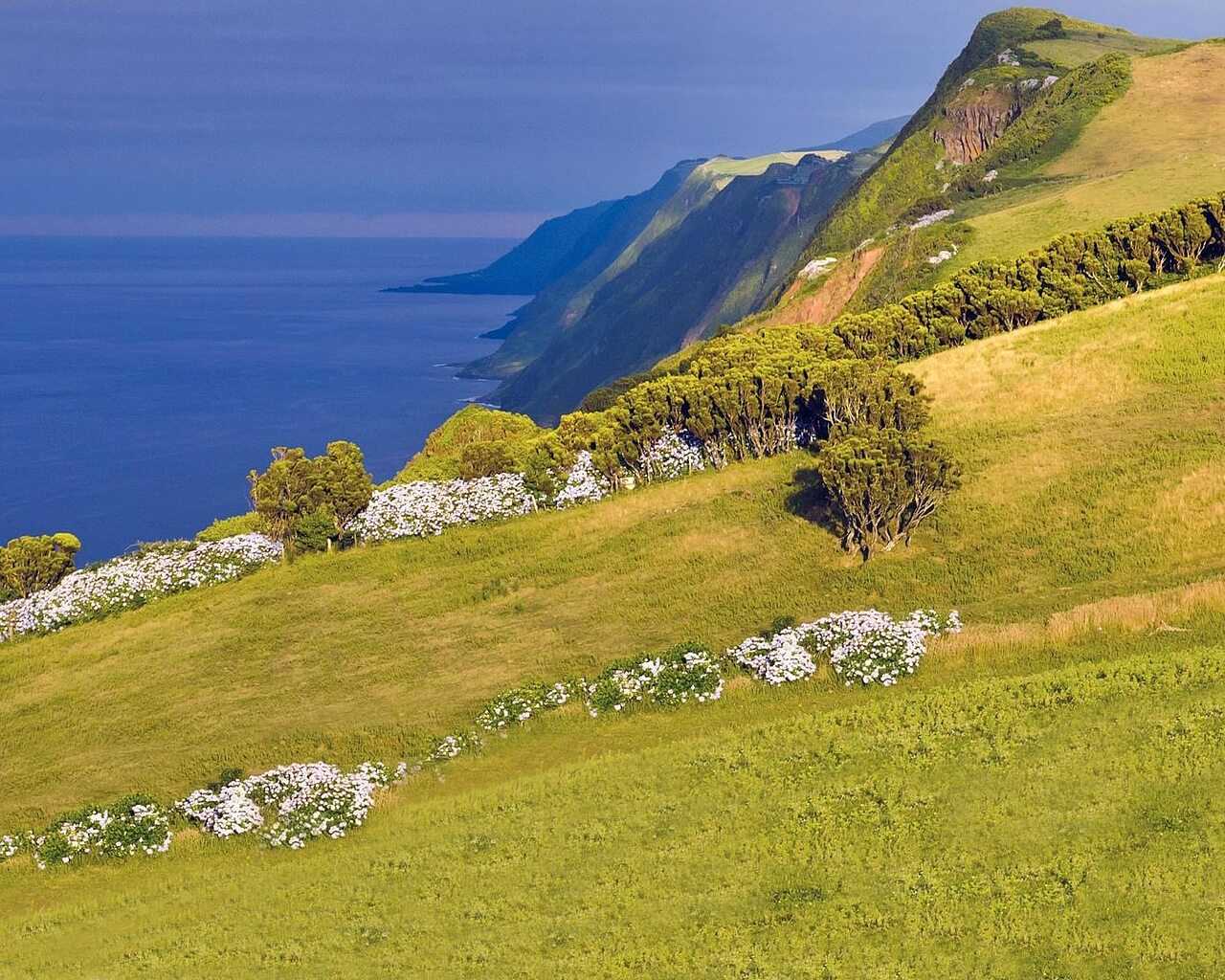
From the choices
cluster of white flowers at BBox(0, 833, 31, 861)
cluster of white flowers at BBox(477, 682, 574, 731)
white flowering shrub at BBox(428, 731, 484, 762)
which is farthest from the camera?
cluster of white flowers at BBox(477, 682, 574, 731)

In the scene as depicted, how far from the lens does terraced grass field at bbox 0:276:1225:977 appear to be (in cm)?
2048

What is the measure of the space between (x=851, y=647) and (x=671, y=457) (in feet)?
80.3

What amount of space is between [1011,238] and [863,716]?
Result: 76026 millimetres

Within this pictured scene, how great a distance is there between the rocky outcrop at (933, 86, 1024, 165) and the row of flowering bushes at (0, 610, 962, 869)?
153 metres

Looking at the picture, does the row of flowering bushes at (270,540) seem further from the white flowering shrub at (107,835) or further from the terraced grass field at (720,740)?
the white flowering shrub at (107,835)

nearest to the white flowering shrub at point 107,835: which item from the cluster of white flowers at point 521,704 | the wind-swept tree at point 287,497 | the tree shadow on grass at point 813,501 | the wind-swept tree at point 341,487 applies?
the cluster of white flowers at point 521,704

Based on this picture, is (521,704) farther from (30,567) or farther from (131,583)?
(30,567)

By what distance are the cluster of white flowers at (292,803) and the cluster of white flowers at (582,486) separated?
24546mm

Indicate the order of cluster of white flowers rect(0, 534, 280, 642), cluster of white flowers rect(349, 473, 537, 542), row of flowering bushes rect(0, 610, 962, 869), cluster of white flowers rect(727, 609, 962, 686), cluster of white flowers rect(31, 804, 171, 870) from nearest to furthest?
row of flowering bushes rect(0, 610, 962, 869) < cluster of white flowers rect(31, 804, 171, 870) < cluster of white flowers rect(727, 609, 962, 686) < cluster of white flowers rect(0, 534, 280, 642) < cluster of white flowers rect(349, 473, 537, 542)

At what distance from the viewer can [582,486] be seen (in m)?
54.9

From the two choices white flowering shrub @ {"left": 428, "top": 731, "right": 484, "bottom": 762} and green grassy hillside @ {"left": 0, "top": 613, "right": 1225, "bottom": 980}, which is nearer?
green grassy hillside @ {"left": 0, "top": 613, "right": 1225, "bottom": 980}

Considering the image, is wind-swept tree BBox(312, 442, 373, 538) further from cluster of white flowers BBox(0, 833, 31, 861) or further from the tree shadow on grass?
cluster of white flowers BBox(0, 833, 31, 861)

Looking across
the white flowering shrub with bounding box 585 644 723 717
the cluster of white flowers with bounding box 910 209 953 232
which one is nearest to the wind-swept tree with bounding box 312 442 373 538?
the white flowering shrub with bounding box 585 644 723 717

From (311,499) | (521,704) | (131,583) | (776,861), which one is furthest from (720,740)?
(131,583)
